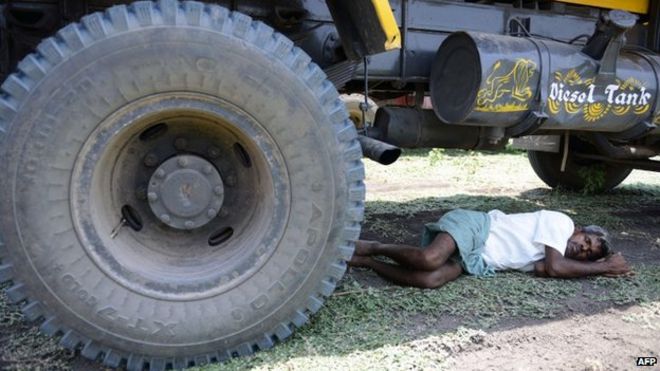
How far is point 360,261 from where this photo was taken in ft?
11.6

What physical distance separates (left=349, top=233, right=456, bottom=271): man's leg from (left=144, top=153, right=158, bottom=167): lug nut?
5.15 feet

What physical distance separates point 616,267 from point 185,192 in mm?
2633

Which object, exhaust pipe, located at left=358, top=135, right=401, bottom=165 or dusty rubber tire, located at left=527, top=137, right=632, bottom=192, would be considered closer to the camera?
exhaust pipe, located at left=358, top=135, right=401, bottom=165

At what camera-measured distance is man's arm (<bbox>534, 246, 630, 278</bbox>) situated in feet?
11.4

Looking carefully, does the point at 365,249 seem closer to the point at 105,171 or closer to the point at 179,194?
the point at 179,194

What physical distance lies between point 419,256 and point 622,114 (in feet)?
5.30

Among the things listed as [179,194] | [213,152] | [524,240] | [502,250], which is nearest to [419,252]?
[502,250]

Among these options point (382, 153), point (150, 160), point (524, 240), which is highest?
point (150, 160)

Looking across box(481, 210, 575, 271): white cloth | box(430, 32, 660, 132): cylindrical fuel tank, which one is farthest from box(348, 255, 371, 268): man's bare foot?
box(430, 32, 660, 132): cylindrical fuel tank

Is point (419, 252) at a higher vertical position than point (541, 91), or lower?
lower

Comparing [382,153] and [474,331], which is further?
[382,153]

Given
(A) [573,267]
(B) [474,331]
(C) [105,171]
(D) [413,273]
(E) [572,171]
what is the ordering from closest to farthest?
(C) [105,171], (B) [474,331], (D) [413,273], (A) [573,267], (E) [572,171]

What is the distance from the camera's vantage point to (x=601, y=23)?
11.3 feet

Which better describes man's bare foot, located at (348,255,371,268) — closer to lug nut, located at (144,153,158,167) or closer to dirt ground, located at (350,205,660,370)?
dirt ground, located at (350,205,660,370)
